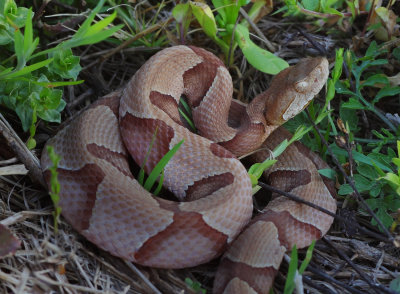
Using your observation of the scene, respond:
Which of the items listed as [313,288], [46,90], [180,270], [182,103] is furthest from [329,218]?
[46,90]

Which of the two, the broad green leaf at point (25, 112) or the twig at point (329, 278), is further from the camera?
the broad green leaf at point (25, 112)

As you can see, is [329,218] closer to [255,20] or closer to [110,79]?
[255,20]

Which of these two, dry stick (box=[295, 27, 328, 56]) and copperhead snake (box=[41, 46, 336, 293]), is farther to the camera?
dry stick (box=[295, 27, 328, 56])

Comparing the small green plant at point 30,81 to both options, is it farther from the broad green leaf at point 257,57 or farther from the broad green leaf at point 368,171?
the broad green leaf at point 368,171

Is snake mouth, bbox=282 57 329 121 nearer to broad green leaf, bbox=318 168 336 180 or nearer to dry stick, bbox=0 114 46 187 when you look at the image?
broad green leaf, bbox=318 168 336 180

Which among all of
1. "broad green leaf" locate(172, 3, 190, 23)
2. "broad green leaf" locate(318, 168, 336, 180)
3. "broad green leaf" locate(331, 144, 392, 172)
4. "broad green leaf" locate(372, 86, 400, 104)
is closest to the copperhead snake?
"broad green leaf" locate(318, 168, 336, 180)

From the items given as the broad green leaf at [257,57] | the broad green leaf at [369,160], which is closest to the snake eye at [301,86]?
the broad green leaf at [257,57]
